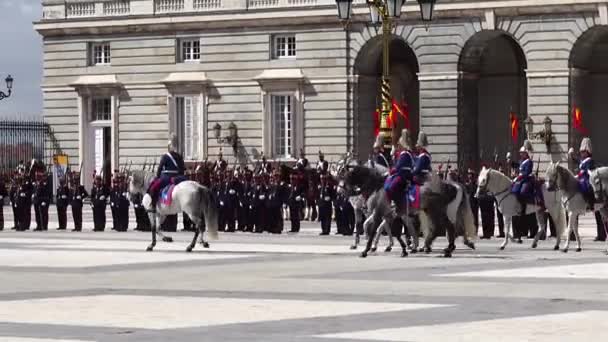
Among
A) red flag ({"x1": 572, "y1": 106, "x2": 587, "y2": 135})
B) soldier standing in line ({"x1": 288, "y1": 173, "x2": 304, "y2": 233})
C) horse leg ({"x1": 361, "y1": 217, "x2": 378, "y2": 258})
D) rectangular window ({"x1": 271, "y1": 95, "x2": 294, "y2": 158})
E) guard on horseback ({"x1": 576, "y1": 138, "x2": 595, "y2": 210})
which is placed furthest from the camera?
rectangular window ({"x1": 271, "y1": 95, "x2": 294, "y2": 158})

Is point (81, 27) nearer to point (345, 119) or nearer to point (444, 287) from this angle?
point (345, 119)

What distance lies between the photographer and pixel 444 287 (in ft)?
79.3

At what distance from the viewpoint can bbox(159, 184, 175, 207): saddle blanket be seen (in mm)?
34375

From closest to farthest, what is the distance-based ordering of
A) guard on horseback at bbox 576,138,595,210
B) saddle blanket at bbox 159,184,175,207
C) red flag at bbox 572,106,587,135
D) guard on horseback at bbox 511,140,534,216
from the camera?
guard on horseback at bbox 576,138,595,210 < saddle blanket at bbox 159,184,175,207 < guard on horseback at bbox 511,140,534,216 < red flag at bbox 572,106,587,135

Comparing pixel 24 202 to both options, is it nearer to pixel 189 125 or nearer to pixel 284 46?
pixel 284 46

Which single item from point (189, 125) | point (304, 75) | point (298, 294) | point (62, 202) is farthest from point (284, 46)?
point (298, 294)

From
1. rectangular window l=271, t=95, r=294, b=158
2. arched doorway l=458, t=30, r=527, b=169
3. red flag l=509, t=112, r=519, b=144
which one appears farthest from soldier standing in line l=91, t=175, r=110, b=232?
red flag l=509, t=112, r=519, b=144

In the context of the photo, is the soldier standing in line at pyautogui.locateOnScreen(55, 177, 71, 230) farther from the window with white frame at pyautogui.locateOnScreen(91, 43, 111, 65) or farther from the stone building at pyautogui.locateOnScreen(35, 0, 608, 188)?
Result: the window with white frame at pyautogui.locateOnScreen(91, 43, 111, 65)

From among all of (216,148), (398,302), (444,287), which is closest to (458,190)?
(444,287)

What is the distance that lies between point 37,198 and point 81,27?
71.4ft

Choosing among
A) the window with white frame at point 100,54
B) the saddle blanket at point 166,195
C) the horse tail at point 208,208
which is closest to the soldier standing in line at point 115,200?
the saddle blanket at point 166,195

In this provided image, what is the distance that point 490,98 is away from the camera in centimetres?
6231

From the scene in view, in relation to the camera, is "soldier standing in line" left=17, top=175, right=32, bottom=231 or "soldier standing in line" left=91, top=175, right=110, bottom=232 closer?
"soldier standing in line" left=91, top=175, right=110, bottom=232

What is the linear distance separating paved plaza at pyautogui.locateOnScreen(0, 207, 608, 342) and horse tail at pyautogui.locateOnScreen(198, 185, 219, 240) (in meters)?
0.40
